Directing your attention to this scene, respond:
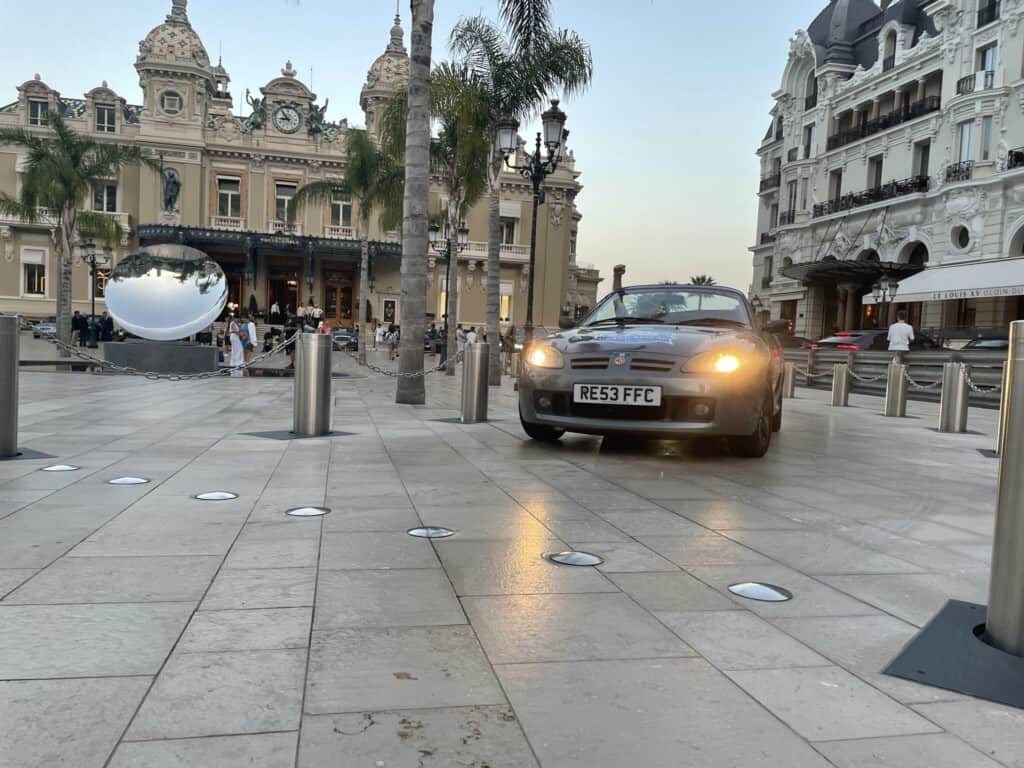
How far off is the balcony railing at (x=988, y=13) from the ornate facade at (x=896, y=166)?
0.08 metres

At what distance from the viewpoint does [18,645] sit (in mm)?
2209

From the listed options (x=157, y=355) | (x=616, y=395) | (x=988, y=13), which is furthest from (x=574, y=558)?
(x=988, y=13)

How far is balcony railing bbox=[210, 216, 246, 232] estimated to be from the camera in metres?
45.7

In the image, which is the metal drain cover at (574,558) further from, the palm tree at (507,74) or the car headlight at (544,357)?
the palm tree at (507,74)

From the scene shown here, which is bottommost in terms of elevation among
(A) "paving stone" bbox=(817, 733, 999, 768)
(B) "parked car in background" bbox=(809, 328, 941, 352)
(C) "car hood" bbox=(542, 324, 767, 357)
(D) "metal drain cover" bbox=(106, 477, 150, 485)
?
(D) "metal drain cover" bbox=(106, 477, 150, 485)

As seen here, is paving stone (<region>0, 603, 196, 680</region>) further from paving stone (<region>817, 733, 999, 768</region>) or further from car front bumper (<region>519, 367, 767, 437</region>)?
car front bumper (<region>519, 367, 767, 437</region>)

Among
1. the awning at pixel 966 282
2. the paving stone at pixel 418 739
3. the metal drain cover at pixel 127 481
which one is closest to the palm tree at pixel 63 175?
the metal drain cover at pixel 127 481

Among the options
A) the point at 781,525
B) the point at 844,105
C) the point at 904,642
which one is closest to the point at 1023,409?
the point at 904,642

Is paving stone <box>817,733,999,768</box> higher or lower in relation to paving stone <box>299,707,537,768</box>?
higher

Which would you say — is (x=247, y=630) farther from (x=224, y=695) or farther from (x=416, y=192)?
(x=416, y=192)

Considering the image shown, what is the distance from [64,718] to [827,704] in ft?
6.18

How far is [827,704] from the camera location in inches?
77.6

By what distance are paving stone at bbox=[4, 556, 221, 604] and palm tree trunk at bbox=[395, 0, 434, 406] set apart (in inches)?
305

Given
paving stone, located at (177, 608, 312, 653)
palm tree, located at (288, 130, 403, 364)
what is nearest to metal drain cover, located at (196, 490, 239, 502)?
paving stone, located at (177, 608, 312, 653)
